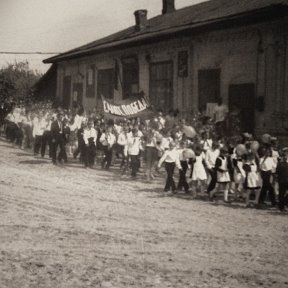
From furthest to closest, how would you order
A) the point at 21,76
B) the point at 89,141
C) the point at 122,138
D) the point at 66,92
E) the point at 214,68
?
the point at 21,76, the point at 66,92, the point at 89,141, the point at 122,138, the point at 214,68

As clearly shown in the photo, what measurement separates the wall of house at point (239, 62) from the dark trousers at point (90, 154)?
11.8ft

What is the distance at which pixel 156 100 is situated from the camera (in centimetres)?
2050

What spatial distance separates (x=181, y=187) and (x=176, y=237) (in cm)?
526

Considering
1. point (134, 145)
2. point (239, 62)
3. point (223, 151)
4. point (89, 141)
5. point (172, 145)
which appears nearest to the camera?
point (223, 151)

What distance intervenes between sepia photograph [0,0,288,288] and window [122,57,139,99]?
0.08 metres

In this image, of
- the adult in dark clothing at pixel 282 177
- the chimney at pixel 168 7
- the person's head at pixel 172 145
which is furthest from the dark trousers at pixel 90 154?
the chimney at pixel 168 7

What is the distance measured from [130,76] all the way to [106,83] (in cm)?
256

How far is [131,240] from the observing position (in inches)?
314

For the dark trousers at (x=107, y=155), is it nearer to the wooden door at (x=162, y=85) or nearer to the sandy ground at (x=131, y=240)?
the wooden door at (x=162, y=85)

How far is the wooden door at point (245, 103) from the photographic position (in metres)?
15.4

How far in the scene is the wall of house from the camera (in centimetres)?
1436

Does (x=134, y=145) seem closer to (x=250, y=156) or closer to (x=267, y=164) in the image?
(x=250, y=156)

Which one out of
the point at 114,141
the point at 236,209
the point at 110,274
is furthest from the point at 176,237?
the point at 114,141

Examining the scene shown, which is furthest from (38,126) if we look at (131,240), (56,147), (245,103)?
(131,240)
